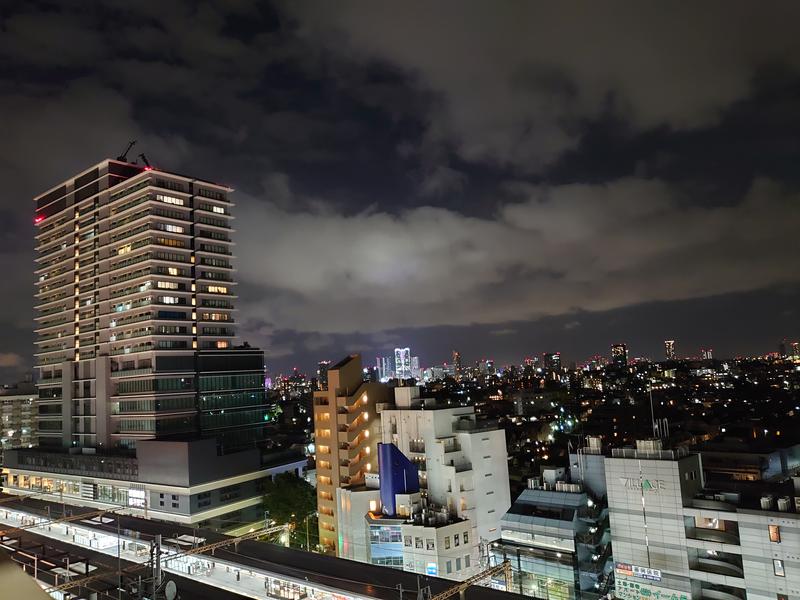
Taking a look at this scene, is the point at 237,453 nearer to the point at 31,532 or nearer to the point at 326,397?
the point at 326,397

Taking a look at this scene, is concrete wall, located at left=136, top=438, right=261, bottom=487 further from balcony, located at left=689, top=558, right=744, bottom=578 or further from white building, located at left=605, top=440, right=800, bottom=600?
balcony, located at left=689, top=558, right=744, bottom=578

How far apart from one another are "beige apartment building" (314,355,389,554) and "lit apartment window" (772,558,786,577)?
103 feet

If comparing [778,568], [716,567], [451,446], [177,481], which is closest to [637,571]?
[716,567]

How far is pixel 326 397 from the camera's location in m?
54.2

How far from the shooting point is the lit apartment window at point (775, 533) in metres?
27.2

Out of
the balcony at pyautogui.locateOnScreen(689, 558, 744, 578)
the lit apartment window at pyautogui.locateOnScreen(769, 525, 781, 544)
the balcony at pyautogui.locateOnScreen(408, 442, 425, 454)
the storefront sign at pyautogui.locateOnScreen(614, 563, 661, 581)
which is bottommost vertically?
the storefront sign at pyautogui.locateOnScreen(614, 563, 661, 581)

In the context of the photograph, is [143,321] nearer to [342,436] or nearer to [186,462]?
[186,462]

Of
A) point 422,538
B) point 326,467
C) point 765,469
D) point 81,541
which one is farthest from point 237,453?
point 765,469

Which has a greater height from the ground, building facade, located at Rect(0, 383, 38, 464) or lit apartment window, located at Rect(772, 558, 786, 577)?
building facade, located at Rect(0, 383, 38, 464)

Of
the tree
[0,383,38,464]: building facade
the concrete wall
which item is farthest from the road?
[0,383,38,464]: building facade

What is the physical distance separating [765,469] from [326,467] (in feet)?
130

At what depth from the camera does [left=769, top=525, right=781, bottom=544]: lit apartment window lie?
27203mm

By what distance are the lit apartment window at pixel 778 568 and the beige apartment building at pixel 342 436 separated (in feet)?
103

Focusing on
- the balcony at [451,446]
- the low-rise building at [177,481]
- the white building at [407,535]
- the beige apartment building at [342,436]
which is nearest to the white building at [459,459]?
the balcony at [451,446]
